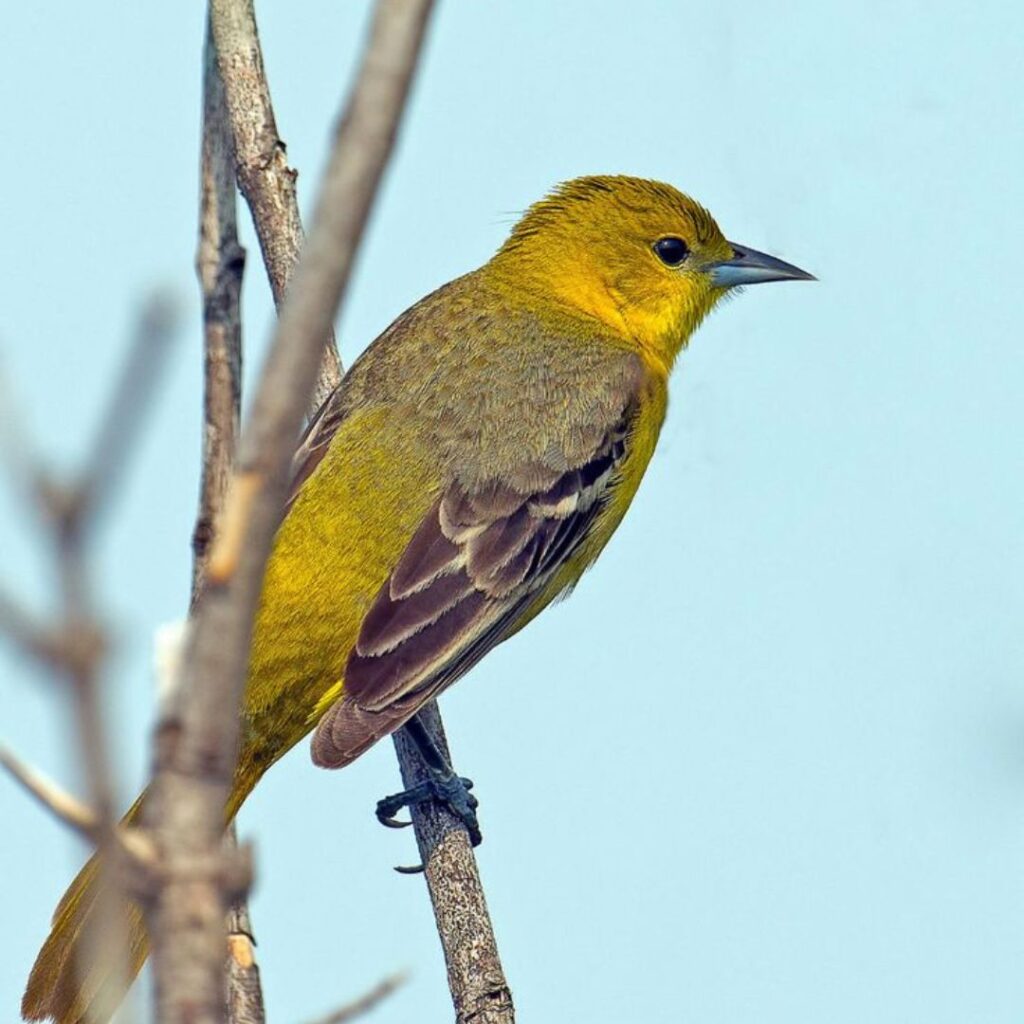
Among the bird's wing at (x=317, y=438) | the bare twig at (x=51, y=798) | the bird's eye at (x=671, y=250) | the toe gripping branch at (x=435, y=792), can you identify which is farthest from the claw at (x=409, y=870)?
the bare twig at (x=51, y=798)

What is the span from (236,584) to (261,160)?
191 inches

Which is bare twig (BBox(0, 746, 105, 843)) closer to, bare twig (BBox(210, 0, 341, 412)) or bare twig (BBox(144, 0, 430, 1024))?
bare twig (BBox(144, 0, 430, 1024))

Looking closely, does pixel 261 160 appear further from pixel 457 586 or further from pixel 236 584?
pixel 236 584

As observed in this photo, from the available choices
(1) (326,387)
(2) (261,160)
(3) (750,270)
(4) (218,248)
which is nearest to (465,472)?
(1) (326,387)

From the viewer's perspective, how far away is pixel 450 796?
539cm

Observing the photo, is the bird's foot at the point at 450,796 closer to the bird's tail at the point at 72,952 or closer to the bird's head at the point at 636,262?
the bird's tail at the point at 72,952

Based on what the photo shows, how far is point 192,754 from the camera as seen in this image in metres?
1.28

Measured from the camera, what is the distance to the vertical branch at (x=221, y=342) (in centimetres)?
232

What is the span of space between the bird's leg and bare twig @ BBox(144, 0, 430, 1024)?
400cm

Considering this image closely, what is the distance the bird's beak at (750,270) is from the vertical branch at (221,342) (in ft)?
7.99

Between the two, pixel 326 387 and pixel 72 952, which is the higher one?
pixel 326 387

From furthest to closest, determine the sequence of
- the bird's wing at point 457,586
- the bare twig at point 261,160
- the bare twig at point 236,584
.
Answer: the bare twig at point 261,160 < the bird's wing at point 457,586 < the bare twig at point 236,584

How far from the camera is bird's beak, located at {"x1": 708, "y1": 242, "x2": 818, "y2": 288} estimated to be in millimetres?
7188

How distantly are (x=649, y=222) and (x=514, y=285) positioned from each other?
64cm
